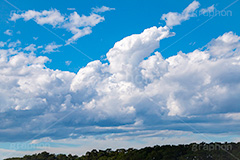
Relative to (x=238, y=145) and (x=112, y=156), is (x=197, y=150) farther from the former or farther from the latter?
(x=112, y=156)

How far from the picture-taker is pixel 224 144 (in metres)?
121

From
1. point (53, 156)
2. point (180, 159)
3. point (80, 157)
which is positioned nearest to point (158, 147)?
point (180, 159)

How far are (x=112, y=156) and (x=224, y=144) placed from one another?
2198 inches

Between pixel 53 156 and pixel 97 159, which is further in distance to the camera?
pixel 53 156

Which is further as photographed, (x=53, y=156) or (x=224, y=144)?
(x=53, y=156)

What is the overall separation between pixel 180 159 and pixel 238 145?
71.9ft

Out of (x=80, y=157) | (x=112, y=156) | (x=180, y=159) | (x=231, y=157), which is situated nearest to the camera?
(x=231, y=157)

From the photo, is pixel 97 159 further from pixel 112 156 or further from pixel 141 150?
pixel 141 150

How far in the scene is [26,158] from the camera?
192 metres

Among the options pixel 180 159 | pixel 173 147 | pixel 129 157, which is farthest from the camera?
pixel 129 157

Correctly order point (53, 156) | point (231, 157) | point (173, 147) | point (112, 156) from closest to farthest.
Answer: point (231, 157) → point (173, 147) → point (112, 156) → point (53, 156)

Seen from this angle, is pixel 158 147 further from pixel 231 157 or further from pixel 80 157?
pixel 80 157

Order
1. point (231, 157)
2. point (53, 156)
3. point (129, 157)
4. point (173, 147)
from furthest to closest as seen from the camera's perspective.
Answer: point (53, 156)
point (129, 157)
point (173, 147)
point (231, 157)

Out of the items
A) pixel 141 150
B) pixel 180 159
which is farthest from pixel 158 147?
pixel 180 159
